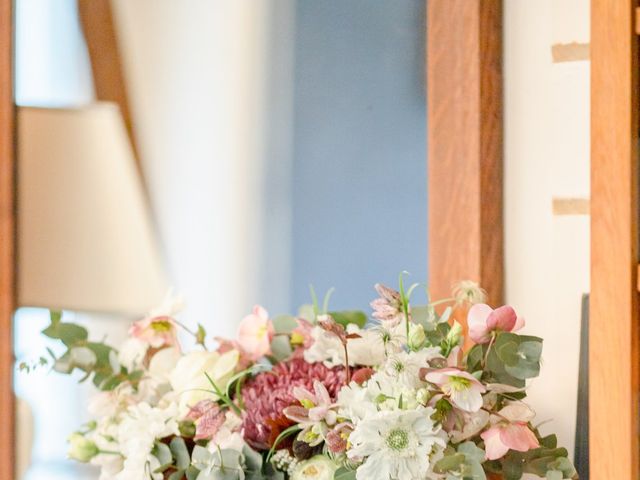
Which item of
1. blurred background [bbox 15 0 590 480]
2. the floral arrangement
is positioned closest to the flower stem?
the floral arrangement

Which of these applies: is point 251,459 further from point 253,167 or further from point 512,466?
point 253,167

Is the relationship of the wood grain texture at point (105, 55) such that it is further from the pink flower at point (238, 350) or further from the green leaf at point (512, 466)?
the green leaf at point (512, 466)

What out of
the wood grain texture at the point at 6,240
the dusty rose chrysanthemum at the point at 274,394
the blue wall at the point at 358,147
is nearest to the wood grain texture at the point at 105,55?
the wood grain texture at the point at 6,240

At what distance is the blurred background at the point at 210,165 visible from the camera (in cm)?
124

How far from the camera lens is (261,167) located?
4.39ft

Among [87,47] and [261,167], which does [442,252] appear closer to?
[261,167]

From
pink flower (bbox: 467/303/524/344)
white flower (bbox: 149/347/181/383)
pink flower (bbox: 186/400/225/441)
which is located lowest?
pink flower (bbox: 186/400/225/441)

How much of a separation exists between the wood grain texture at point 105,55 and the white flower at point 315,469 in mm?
647

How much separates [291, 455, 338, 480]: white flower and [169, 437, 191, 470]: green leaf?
135 millimetres

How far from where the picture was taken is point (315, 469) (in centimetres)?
93

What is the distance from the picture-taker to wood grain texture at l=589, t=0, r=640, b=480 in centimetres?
90

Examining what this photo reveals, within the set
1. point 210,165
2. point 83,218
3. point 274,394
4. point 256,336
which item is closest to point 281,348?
point 256,336

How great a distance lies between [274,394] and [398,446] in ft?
0.57

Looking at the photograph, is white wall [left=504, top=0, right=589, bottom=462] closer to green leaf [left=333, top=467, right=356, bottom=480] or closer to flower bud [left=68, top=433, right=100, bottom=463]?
green leaf [left=333, top=467, right=356, bottom=480]
